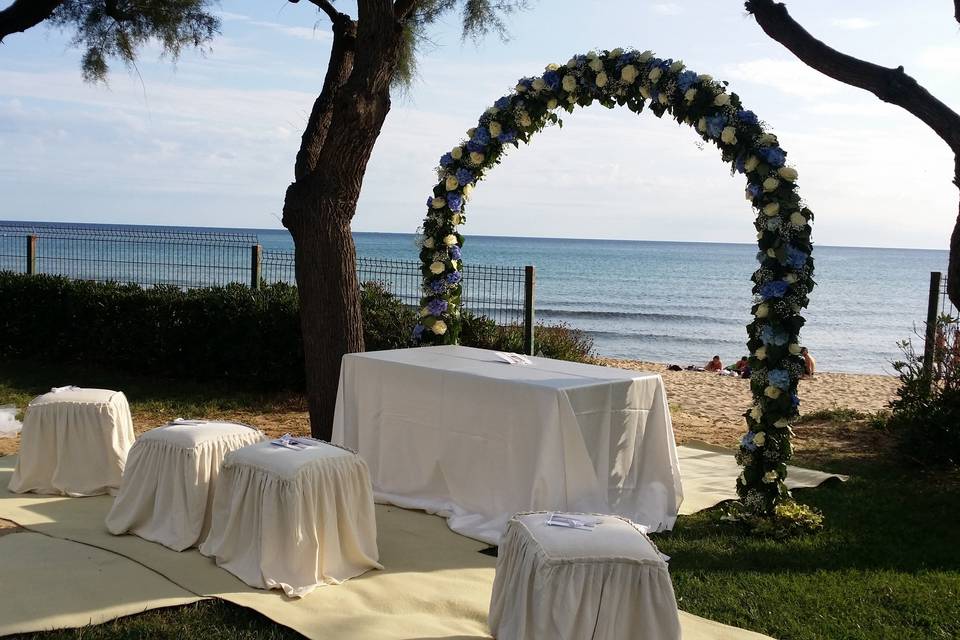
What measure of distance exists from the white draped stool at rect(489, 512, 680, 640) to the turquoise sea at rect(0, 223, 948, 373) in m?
5.92

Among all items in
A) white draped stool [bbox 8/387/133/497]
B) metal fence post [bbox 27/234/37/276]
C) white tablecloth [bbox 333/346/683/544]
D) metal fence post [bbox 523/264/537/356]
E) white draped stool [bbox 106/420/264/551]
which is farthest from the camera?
metal fence post [bbox 27/234/37/276]

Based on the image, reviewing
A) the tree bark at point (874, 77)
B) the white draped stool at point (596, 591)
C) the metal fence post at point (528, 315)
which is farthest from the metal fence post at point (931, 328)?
the white draped stool at point (596, 591)

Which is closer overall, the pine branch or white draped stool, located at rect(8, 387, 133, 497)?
the pine branch

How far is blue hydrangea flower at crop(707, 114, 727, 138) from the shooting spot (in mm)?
5277

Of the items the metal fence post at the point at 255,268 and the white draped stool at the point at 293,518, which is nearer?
the white draped stool at the point at 293,518

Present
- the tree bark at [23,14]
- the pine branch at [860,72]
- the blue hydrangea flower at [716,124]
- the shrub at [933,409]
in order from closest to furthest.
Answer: the blue hydrangea flower at [716,124], the pine branch at [860,72], the shrub at [933,409], the tree bark at [23,14]

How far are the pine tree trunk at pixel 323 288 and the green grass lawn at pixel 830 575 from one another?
9.34ft

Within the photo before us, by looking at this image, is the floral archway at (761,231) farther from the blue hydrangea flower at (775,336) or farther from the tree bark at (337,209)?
the tree bark at (337,209)

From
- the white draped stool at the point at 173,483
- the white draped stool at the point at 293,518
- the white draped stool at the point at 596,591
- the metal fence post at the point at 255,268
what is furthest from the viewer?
the metal fence post at the point at 255,268

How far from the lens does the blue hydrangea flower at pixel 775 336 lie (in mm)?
5152

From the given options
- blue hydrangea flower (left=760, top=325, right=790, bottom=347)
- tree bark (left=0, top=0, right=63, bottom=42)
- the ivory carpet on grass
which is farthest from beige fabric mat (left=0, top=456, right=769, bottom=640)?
tree bark (left=0, top=0, right=63, bottom=42)

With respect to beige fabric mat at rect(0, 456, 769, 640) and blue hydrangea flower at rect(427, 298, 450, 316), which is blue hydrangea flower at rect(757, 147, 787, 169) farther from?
blue hydrangea flower at rect(427, 298, 450, 316)

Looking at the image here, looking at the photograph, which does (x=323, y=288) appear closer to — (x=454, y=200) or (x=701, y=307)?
(x=454, y=200)

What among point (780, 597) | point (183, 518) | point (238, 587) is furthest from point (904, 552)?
point (183, 518)
